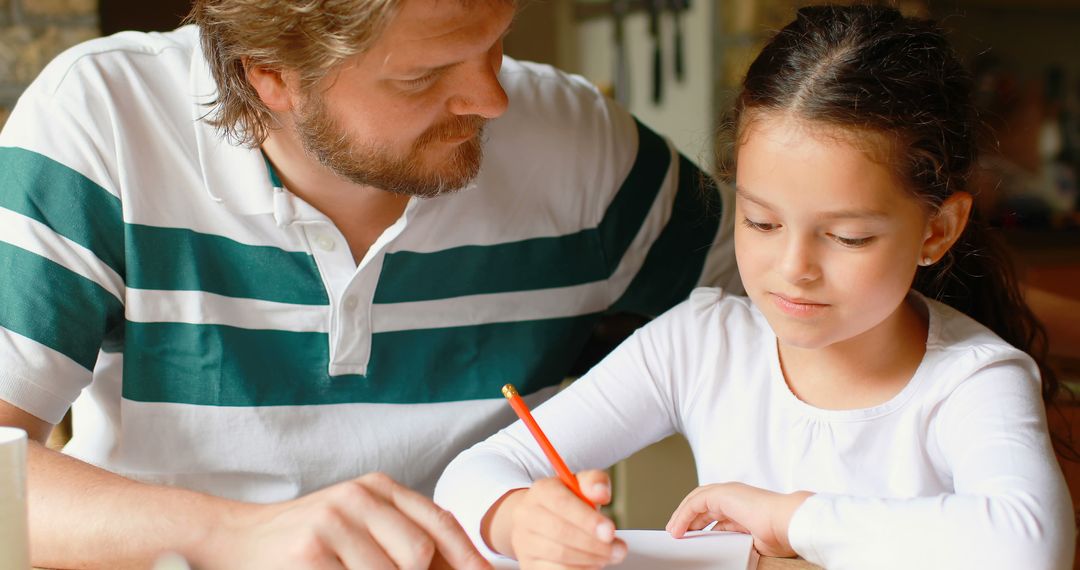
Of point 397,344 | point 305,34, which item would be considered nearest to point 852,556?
point 397,344

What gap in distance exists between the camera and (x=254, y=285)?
128cm

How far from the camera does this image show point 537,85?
1.46m

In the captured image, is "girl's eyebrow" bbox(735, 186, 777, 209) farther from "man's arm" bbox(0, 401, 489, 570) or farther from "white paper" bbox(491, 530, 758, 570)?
"man's arm" bbox(0, 401, 489, 570)

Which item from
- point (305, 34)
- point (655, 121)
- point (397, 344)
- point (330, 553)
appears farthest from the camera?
point (655, 121)

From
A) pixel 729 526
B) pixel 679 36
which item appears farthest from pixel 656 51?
pixel 729 526

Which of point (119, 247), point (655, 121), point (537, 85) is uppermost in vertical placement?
point (537, 85)

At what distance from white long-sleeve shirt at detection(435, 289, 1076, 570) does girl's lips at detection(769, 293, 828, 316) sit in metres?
0.12

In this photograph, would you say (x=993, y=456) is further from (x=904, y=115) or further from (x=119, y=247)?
(x=119, y=247)

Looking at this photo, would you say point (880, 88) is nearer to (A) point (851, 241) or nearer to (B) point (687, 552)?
(A) point (851, 241)

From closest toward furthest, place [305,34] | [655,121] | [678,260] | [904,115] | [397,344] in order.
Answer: [904,115]
[305,34]
[397,344]
[678,260]
[655,121]

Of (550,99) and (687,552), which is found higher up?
(550,99)

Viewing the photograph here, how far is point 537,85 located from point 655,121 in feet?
6.32

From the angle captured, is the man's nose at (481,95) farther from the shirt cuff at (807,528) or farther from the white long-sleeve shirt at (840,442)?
the shirt cuff at (807,528)

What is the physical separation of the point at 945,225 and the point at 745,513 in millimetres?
355
